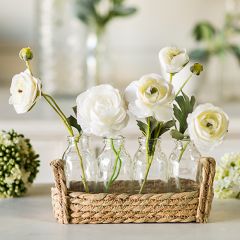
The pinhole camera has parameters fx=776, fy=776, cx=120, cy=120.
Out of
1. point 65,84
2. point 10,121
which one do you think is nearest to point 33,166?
point 10,121

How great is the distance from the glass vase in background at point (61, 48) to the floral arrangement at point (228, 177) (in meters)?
1.30

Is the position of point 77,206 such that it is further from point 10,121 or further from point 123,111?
point 10,121

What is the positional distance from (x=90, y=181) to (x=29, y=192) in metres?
0.25

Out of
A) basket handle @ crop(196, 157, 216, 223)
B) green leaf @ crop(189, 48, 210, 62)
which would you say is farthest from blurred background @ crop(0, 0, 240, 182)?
basket handle @ crop(196, 157, 216, 223)

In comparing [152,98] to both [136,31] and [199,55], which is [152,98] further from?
[136,31]

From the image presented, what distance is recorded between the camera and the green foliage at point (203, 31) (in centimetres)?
287

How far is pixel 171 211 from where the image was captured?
1315 millimetres

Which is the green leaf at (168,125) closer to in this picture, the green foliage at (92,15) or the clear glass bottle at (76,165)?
the clear glass bottle at (76,165)

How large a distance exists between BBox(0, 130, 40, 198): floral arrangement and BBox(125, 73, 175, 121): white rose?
32cm

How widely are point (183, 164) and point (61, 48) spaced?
1495mm

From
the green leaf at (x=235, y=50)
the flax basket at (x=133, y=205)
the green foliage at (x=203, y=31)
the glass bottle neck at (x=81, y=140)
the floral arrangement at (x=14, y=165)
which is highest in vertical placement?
the green foliage at (x=203, y=31)

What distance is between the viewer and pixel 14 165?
1477 mm

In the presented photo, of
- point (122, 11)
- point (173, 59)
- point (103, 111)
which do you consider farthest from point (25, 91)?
point (122, 11)

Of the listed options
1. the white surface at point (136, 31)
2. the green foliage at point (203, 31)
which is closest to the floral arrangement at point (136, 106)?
the green foliage at point (203, 31)
